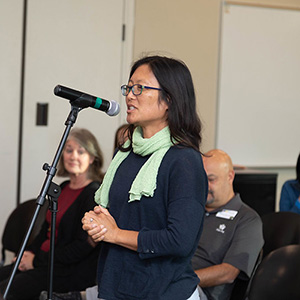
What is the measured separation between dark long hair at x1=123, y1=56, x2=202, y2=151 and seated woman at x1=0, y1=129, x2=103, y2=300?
1477mm

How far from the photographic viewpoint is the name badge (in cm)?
281

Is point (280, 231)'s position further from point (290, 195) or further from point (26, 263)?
point (26, 263)

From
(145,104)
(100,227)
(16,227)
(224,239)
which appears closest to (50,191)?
(100,227)

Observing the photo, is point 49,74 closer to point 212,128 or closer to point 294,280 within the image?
point 212,128

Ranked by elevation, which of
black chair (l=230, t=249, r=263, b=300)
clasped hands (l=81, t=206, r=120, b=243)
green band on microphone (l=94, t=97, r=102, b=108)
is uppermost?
green band on microphone (l=94, t=97, r=102, b=108)

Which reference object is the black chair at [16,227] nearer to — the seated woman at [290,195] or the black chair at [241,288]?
the black chair at [241,288]

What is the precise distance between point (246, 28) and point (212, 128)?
94cm

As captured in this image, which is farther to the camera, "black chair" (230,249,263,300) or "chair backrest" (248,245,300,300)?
"black chair" (230,249,263,300)

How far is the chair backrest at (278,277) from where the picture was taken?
2.16 meters

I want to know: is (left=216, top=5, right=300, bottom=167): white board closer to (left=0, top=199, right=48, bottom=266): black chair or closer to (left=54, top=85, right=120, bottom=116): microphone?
(left=0, top=199, right=48, bottom=266): black chair

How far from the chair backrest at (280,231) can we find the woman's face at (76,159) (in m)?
1.13

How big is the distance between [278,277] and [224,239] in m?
0.58

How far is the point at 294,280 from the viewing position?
220 centimetres

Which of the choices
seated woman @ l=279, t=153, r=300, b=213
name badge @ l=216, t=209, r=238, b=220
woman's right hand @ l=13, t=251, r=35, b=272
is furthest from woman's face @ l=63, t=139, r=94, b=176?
seated woman @ l=279, t=153, r=300, b=213
